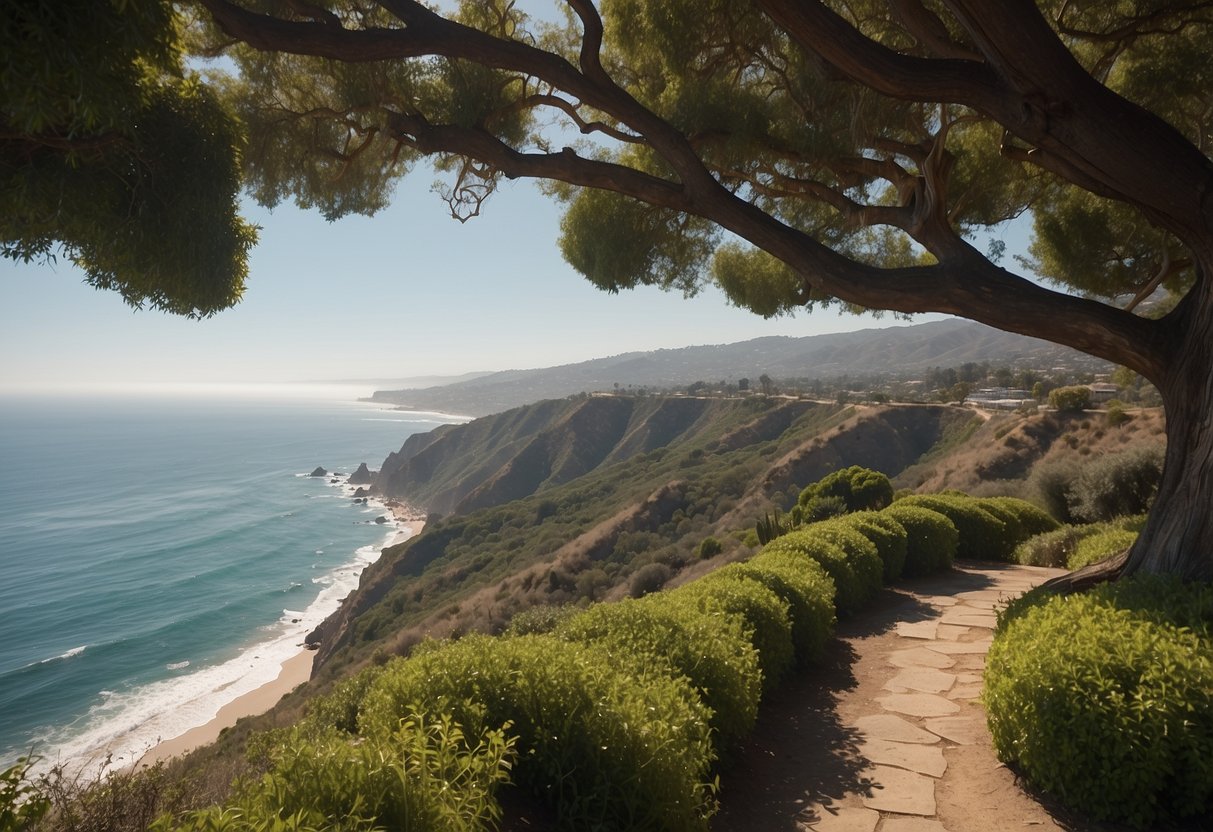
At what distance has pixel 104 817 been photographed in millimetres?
3080

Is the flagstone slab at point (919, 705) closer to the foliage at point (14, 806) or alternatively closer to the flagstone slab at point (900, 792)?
the flagstone slab at point (900, 792)

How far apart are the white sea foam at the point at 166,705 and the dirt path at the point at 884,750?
23.8m

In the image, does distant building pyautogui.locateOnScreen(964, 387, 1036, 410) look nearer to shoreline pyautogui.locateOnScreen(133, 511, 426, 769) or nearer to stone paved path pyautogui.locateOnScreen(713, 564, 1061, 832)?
stone paved path pyautogui.locateOnScreen(713, 564, 1061, 832)

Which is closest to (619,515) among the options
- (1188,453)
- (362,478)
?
(1188,453)

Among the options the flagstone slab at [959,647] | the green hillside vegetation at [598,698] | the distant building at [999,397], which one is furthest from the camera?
the distant building at [999,397]

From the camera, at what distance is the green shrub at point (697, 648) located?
12.0ft

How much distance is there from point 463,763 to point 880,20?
664 centimetres

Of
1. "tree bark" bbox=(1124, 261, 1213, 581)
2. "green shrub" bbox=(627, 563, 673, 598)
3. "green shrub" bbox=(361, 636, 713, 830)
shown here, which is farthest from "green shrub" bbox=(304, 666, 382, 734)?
"green shrub" bbox=(627, 563, 673, 598)

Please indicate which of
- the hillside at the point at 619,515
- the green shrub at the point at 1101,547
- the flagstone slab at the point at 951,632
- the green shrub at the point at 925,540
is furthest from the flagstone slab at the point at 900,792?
the hillside at the point at 619,515

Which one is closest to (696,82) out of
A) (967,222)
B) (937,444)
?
(967,222)

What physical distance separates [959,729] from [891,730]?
0.39 m

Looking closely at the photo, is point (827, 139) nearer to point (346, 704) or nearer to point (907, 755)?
point (907, 755)

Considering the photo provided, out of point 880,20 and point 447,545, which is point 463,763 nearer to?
point 880,20

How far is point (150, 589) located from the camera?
45750 mm
